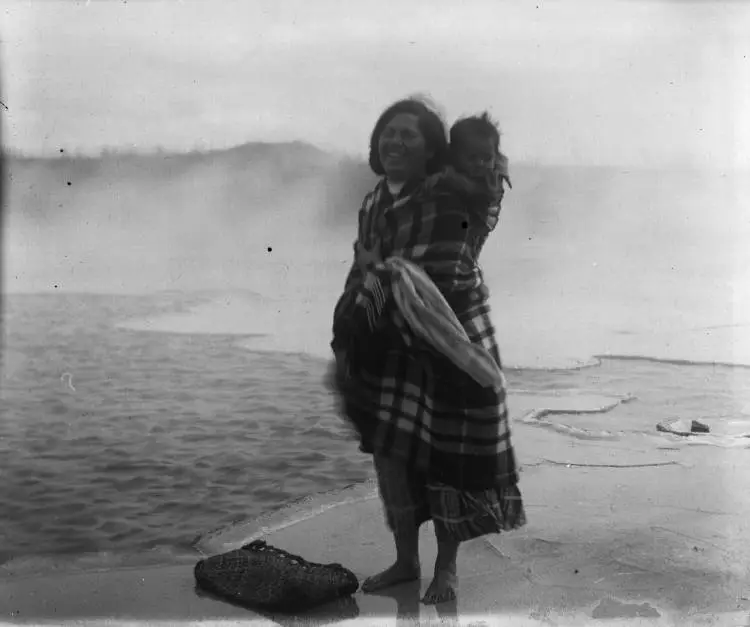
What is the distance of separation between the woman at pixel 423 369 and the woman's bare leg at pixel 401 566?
0.04m

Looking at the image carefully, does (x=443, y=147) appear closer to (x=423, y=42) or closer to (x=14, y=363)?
(x=423, y=42)

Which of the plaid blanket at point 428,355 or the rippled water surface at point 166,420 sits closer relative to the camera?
the plaid blanket at point 428,355

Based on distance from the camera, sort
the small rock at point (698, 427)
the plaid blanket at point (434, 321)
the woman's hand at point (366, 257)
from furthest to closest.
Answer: the small rock at point (698, 427) < the woman's hand at point (366, 257) < the plaid blanket at point (434, 321)

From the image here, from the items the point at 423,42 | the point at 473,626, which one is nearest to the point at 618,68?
the point at 423,42

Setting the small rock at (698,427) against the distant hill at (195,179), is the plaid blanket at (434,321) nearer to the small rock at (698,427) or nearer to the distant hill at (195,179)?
the distant hill at (195,179)

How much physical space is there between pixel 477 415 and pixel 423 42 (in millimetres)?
1190

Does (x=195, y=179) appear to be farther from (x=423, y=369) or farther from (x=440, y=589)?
(x=440, y=589)

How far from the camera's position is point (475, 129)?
2.38 m

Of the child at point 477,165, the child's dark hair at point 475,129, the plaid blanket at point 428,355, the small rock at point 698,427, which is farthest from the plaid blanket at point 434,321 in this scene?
the small rock at point 698,427

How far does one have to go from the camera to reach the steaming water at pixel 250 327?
2848 mm

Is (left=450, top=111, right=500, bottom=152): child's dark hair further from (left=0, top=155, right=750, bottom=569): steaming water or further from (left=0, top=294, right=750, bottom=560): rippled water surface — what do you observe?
(left=0, top=294, right=750, bottom=560): rippled water surface

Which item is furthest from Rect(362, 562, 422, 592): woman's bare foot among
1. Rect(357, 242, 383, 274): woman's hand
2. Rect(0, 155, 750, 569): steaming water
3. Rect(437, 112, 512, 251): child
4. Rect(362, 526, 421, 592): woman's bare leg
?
Rect(437, 112, 512, 251): child

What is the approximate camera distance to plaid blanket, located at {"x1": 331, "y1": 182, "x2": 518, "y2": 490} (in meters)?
2.39

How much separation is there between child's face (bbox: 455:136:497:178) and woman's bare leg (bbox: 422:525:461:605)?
97 cm
